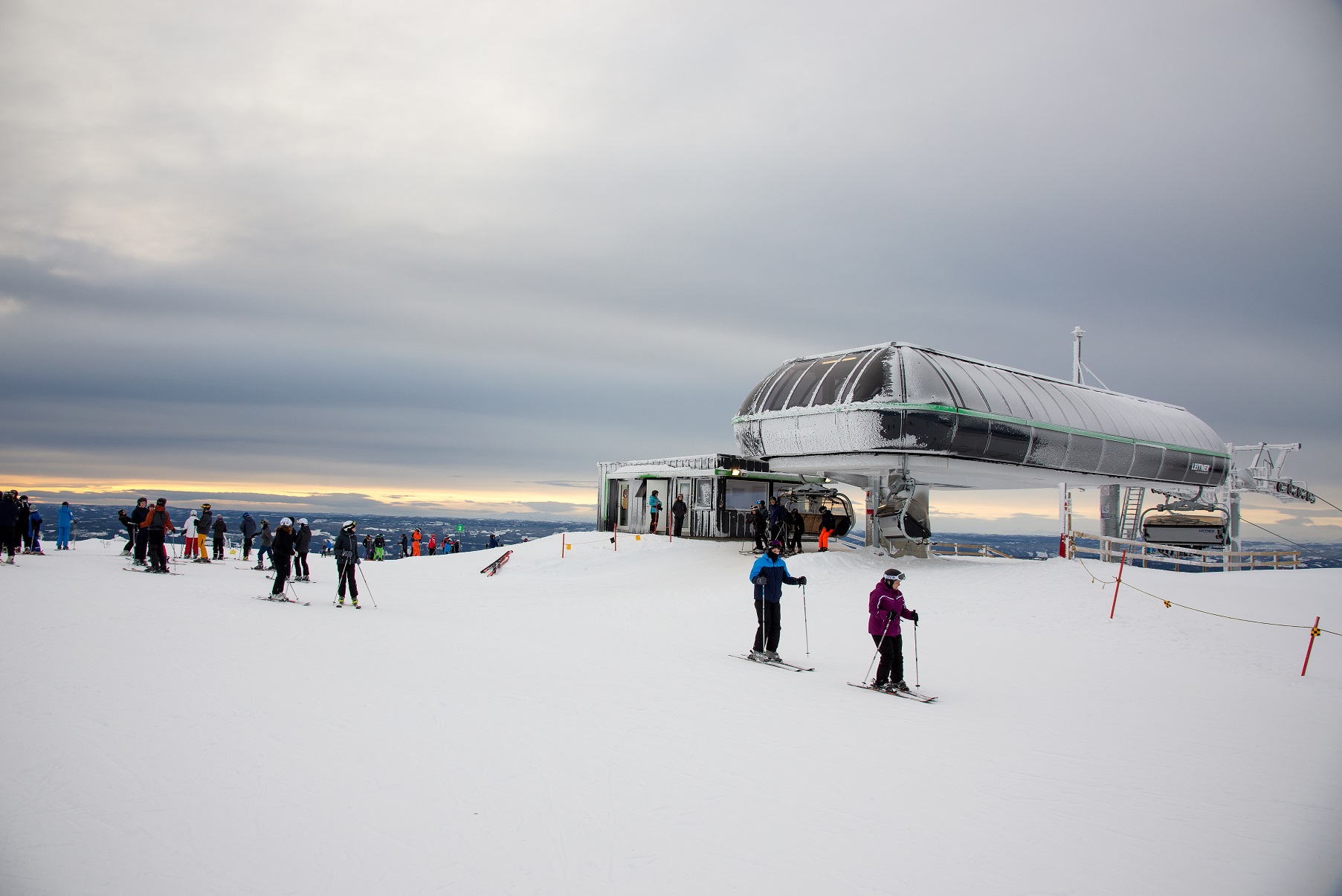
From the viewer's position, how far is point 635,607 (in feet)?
60.2

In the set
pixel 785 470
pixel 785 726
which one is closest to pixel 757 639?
pixel 785 726

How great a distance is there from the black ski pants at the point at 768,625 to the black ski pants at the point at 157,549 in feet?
53.2

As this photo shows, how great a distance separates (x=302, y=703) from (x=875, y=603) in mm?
7288

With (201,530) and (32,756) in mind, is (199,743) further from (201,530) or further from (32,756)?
(201,530)

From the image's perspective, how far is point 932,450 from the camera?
66.8 feet

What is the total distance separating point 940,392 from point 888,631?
38.6ft

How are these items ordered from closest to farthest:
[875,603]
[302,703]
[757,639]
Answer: [302,703]
[875,603]
[757,639]

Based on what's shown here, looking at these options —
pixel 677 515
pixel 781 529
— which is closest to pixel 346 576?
pixel 781 529

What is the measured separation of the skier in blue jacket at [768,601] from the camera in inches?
467

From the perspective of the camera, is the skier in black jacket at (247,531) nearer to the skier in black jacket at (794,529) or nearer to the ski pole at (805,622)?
the skier in black jacket at (794,529)

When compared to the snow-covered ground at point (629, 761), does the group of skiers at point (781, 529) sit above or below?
above

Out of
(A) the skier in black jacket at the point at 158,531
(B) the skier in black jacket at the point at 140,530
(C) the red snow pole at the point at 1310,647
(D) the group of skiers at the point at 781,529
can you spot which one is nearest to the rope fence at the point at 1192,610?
(C) the red snow pole at the point at 1310,647

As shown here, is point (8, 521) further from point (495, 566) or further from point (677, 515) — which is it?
point (677, 515)

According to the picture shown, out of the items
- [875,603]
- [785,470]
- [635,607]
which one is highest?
[785,470]
